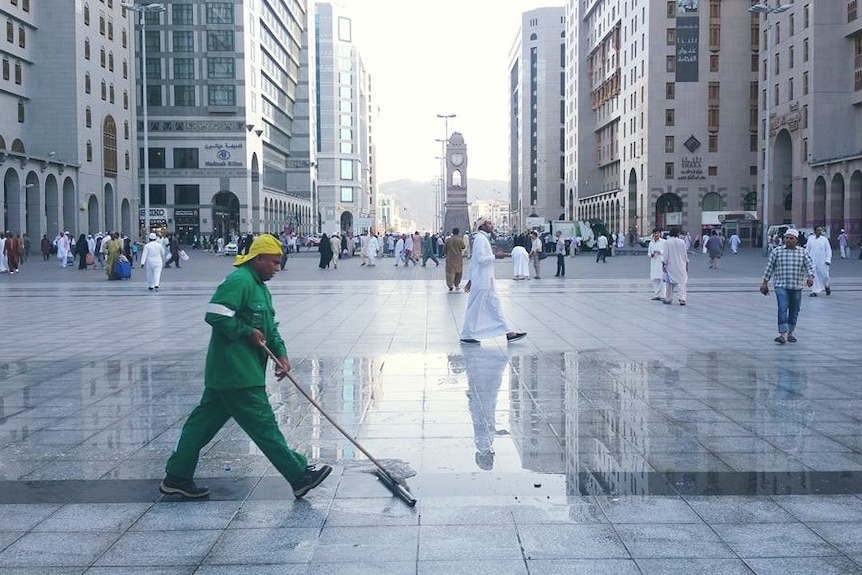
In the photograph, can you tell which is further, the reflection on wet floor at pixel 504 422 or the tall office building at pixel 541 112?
the tall office building at pixel 541 112

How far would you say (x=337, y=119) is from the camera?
140 meters

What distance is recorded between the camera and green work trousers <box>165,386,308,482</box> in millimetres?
5406

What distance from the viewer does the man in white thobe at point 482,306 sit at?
41.9ft

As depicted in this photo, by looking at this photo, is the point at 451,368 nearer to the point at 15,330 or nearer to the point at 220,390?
the point at 220,390

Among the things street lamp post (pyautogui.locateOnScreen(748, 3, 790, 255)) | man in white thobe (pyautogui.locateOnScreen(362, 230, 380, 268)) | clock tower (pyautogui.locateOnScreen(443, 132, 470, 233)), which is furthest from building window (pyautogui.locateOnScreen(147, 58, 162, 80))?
street lamp post (pyautogui.locateOnScreen(748, 3, 790, 255))

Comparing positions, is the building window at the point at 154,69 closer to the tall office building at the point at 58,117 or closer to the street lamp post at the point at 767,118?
the tall office building at the point at 58,117

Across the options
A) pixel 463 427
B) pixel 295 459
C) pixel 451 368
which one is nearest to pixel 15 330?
pixel 451 368

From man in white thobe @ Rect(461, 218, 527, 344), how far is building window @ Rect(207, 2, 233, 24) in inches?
2727

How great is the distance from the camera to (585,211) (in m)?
106

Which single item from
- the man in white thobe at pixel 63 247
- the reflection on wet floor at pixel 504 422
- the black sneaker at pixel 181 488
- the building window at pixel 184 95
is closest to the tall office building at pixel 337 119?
the building window at pixel 184 95

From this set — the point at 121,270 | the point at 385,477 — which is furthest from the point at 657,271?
the point at 121,270

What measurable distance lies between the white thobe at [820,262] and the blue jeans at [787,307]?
9860 mm

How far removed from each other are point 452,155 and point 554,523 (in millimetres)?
84025

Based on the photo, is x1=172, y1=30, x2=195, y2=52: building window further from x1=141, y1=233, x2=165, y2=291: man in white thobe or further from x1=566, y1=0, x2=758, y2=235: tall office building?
x1=141, y1=233, x2=165, y2=291: man in white thobe
